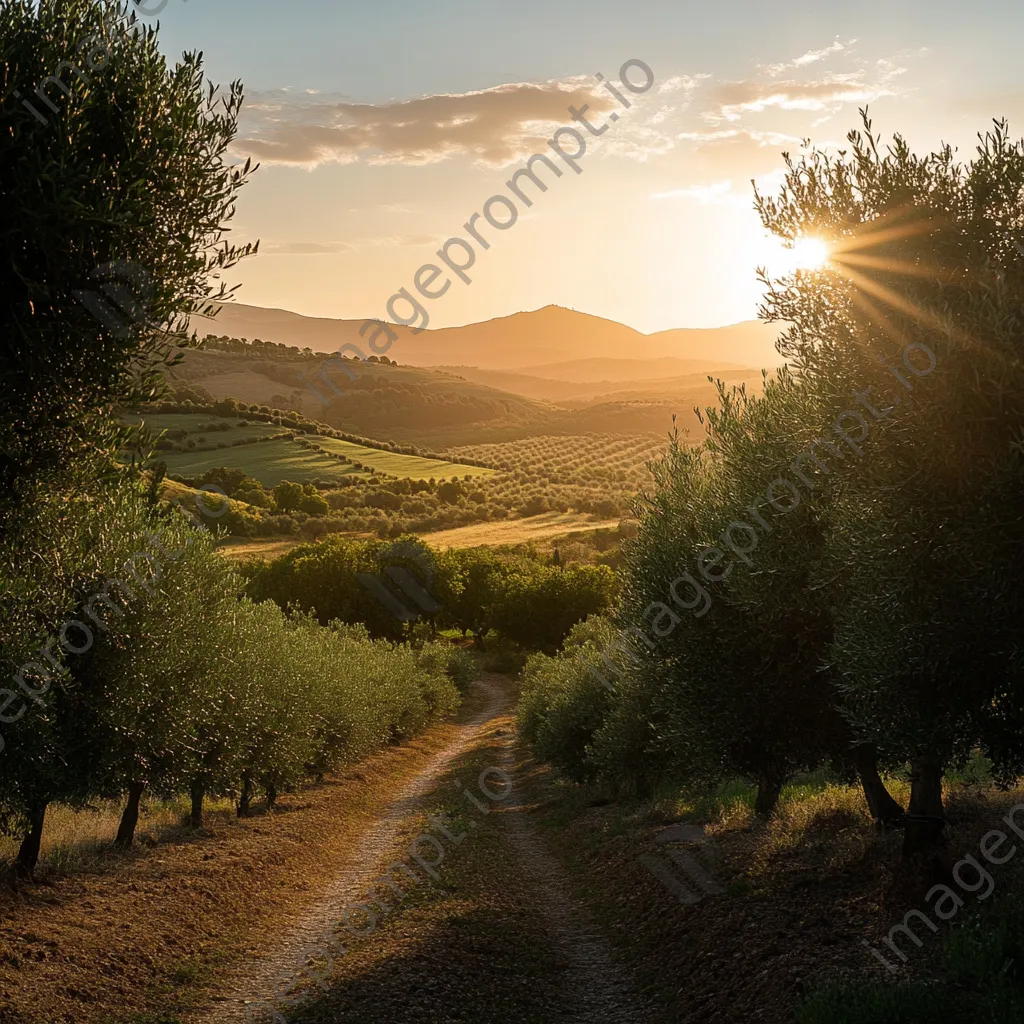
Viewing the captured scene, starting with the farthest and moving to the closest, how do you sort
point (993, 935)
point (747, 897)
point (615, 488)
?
point (615, 488)
point (747, 897)
point (993, 935)

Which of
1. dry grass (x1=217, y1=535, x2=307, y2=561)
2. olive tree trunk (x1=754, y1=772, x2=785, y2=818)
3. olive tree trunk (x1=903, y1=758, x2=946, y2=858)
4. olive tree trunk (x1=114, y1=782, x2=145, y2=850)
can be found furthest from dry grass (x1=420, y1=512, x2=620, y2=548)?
olive tree trunk (x1=903, y1=758, x2=946, y2=858)

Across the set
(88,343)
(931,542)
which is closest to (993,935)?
(931,542)

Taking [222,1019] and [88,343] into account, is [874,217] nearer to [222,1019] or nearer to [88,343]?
[88,343]

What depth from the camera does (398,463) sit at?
155m

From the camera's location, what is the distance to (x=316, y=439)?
15400 centimetres

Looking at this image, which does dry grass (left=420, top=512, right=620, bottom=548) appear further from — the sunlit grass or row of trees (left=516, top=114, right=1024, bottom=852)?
row of trees (left=516, top=114, right=1024, bottom=852)

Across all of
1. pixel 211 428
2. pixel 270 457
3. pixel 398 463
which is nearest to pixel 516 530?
pixel 398 463

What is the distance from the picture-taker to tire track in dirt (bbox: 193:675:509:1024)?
13.8 m

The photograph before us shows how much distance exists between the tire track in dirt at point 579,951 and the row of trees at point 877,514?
433 cm

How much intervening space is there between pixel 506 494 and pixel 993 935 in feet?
460

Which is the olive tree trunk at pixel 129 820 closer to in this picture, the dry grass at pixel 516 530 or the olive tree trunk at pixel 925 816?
the olive tree trunk at pixel 925 816

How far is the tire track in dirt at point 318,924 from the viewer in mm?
13812

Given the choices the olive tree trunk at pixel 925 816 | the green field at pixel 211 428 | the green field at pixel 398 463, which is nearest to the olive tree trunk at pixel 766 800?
the olive tree trunk at pixel 925 816

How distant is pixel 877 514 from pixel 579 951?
10961 millimetres
